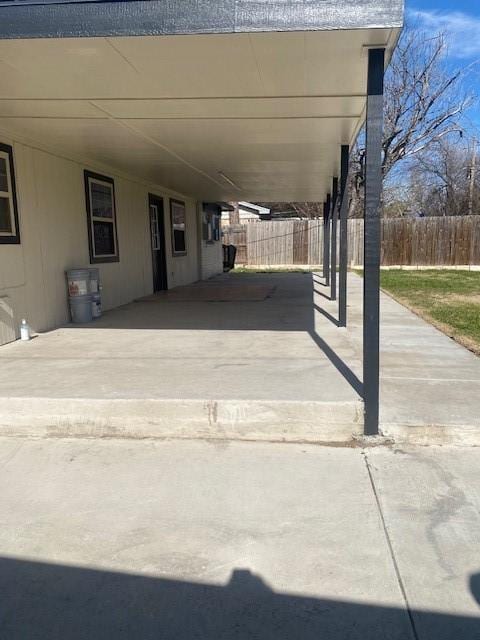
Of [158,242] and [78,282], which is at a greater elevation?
[158,242]

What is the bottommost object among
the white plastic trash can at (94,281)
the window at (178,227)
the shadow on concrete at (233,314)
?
the shadow on concrete at (233,314)

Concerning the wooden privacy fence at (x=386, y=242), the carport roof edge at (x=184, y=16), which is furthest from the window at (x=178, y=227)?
the carport roof edge at (x=184, y=16)

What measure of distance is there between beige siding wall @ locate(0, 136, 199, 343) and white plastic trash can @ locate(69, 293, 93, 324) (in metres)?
0.12

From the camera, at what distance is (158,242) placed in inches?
517

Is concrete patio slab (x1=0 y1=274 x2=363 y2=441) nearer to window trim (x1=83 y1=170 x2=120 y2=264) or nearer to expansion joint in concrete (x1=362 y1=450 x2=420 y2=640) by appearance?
expansion joint in concrete (x1=362 y1=450 x2=420 y2=640)

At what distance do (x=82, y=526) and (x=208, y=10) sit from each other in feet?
11.1

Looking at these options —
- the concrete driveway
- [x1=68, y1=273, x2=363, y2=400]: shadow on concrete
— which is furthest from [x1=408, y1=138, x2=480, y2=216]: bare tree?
the concrete driveway

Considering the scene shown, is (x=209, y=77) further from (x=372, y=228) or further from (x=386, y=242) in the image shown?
(x=386, y=242)

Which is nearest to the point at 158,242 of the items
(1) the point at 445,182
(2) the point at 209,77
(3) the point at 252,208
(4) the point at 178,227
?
(4) the point at 178,227

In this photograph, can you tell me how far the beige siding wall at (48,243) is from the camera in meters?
6.93

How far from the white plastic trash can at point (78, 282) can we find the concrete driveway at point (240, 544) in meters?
4.67

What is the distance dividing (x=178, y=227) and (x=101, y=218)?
5.41m

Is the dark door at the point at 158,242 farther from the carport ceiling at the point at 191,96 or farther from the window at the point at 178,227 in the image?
the carport ceiling at the point at 191,96

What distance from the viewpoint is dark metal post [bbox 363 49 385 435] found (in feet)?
12.7
